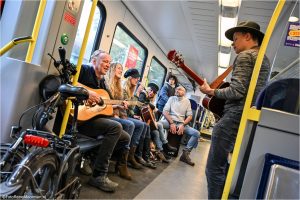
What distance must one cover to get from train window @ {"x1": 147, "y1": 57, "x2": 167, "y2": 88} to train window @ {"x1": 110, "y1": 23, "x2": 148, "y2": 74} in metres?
1.04

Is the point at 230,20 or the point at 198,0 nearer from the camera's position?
the point at 198,0

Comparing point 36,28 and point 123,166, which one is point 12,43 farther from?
point 123,166

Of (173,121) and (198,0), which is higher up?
(198,0)

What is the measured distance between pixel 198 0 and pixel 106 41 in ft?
6.11

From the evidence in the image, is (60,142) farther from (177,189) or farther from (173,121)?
(173,121)

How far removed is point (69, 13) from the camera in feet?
8.23

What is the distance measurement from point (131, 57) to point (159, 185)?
3961 millimetres

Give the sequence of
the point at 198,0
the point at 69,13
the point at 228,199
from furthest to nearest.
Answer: the point at 198,0 < the point at 69,13 < the point at 228,199

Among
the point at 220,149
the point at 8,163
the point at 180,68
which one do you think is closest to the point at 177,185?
the point at 180,68

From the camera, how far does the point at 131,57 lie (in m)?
6.87

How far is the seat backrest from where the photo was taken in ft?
3.94

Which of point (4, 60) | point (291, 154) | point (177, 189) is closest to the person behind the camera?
point (291, 154)

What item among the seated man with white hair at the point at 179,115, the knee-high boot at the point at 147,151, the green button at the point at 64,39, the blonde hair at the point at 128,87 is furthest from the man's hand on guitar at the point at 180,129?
the green button at the point at 64,39

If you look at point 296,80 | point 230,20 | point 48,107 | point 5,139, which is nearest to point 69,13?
point 48,107
